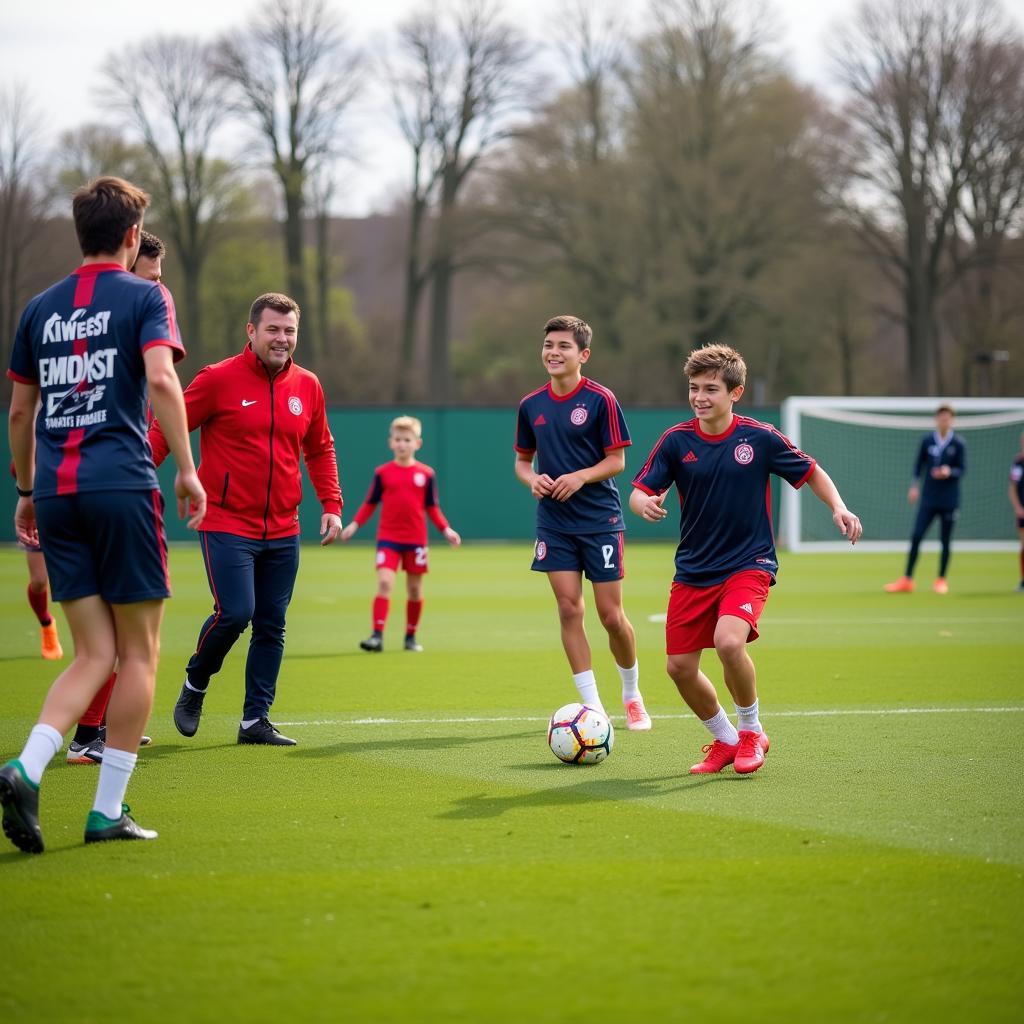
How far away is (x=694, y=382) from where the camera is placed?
6.64 metres

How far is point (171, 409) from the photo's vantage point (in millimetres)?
4910

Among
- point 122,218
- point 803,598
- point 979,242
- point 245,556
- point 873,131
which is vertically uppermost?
point 873,131

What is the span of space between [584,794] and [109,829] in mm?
A: 1985

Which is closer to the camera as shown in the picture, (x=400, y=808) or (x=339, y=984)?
(x=339, y=984)

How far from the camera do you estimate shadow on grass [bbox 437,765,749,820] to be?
5730 mm

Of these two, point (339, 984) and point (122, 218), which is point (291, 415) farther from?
point (339, 984)

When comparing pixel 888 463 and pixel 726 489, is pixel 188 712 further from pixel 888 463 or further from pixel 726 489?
pixel 888 463

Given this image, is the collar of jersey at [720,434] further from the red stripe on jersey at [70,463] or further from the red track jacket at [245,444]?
the red stripe on jersey at [70,463]

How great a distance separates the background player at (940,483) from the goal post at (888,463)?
891 cm

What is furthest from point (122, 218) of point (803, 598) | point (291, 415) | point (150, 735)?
point (803, 598)

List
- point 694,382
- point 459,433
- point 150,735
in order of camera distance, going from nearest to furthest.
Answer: point 694,382
point 150,735
point 459,433

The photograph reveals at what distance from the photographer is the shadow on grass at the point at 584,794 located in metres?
5.73

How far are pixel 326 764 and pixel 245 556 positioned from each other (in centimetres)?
118

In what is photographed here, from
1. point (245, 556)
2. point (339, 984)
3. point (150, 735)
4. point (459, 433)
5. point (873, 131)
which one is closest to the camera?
point (339, 984)
